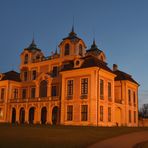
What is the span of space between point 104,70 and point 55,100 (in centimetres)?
986

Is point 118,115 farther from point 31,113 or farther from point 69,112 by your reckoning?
point 31,113

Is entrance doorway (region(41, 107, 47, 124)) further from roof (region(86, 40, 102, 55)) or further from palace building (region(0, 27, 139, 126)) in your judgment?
roof (region(86, 40, 102, 55))

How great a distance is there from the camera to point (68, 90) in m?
46.1

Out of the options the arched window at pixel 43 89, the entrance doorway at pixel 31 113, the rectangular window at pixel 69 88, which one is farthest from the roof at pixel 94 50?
the entrance doorway at pixel 31 113

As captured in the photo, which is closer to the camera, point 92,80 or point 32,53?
point 92,80

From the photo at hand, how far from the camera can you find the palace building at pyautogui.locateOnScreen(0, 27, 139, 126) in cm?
4375

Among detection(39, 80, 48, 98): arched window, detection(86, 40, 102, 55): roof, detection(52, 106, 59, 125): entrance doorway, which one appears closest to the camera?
detection(52, 106, 59, 125): entrance doorway

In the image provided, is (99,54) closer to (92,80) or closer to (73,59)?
(73,59)

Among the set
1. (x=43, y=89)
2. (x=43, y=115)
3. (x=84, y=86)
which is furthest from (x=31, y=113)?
(x=84, y=86)

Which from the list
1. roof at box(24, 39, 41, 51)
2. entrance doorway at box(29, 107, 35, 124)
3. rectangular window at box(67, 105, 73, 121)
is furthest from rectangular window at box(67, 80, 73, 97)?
roof at box(24, 39, 41, 51)

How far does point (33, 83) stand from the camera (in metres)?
55.6

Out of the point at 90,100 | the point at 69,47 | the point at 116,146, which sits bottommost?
the point at 116,146

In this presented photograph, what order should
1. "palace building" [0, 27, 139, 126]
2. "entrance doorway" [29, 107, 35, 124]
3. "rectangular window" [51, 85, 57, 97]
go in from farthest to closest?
"entrance doorway" [29, 107, 35, 124], "rectangular window" [51, 85, 57, 97], "palace building" [0, 27, 139, 126]

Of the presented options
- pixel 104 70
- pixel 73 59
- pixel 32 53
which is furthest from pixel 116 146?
pixel 32 53
